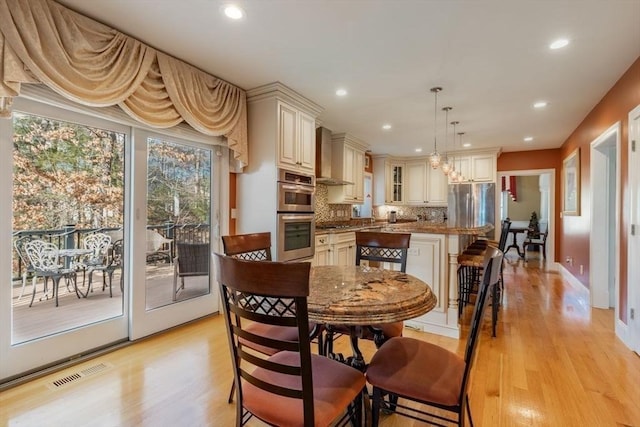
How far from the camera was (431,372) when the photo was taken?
1.32 meters

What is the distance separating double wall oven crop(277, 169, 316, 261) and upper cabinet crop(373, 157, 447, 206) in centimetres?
347

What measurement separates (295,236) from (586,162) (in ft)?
13.6

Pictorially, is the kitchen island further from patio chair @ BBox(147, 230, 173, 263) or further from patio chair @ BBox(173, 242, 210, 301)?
patio chair @ BBox(147, 230, 173, 263)

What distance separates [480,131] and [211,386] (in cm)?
499

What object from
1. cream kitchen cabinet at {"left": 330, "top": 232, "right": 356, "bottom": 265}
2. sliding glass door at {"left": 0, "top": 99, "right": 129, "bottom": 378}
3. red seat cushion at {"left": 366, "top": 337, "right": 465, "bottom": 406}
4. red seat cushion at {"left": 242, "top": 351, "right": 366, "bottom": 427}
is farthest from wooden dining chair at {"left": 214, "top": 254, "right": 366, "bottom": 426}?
cream kitchen cabinet at {"left": 330, "top": 232, "right": 356, "bottom": 265}

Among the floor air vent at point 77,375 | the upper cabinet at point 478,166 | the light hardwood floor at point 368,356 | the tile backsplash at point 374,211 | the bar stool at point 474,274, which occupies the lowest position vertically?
the light hardwood floor at point 368,356

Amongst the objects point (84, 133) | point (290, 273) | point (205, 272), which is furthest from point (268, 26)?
point (205, 272)

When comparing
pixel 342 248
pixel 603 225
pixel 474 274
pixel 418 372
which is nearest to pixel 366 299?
pixel 418 372

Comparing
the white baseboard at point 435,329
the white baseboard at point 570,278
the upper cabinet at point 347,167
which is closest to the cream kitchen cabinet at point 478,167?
the white baseboard at point 570,278

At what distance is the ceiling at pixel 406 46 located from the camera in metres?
1.97

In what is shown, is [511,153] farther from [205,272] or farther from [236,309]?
[236,309]

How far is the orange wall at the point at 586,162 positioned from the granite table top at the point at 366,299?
263cm

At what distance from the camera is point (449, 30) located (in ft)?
7.17

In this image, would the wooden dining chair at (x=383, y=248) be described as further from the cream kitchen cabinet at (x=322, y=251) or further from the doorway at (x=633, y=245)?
the doorway at (x=633, y=245)
